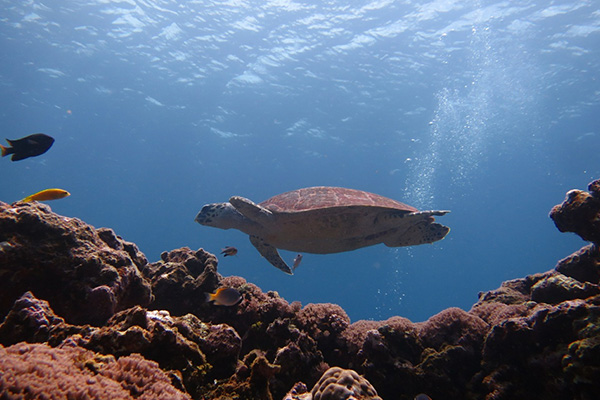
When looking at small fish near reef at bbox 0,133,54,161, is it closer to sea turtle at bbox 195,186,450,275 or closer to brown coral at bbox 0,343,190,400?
sea turtle at bbox 195,186,450,275

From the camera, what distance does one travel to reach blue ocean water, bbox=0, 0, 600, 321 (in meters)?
19.6

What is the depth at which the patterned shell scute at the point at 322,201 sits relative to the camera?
6.20 m

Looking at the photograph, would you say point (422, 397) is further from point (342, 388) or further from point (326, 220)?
point (326, 220)

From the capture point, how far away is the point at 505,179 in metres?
Answer: 48.5

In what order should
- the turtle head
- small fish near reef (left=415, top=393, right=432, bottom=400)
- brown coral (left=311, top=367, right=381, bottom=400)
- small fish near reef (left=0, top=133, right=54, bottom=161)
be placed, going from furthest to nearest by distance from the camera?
the turtle head
small fish near reef (left=0, top=133, right=54, bottom=161)
small fish near reef (left=415, top=393, right=432, bottom=400)
brown coral (left=311, top=367, right=381, bottom=400)

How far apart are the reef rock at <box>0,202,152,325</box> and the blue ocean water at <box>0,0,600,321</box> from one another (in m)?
20.9

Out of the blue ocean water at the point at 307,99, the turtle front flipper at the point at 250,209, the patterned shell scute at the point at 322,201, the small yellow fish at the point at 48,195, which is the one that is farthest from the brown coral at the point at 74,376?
the blue ocean water at the point at 307,99

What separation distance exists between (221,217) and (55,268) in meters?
4.30

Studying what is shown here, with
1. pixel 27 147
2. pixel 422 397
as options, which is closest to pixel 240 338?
pixel 422 397

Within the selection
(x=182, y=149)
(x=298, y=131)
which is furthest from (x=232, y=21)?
(x=182, y=149)

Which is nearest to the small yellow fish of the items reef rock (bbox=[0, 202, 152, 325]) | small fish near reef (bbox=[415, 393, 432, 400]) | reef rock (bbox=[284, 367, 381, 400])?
reef rock (bbox=[0, 202, 152, 325])

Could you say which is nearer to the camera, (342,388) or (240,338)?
(342,388)

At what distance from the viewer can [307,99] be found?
28.6 meters

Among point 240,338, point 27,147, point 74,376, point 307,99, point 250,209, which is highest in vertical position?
point 307,99
